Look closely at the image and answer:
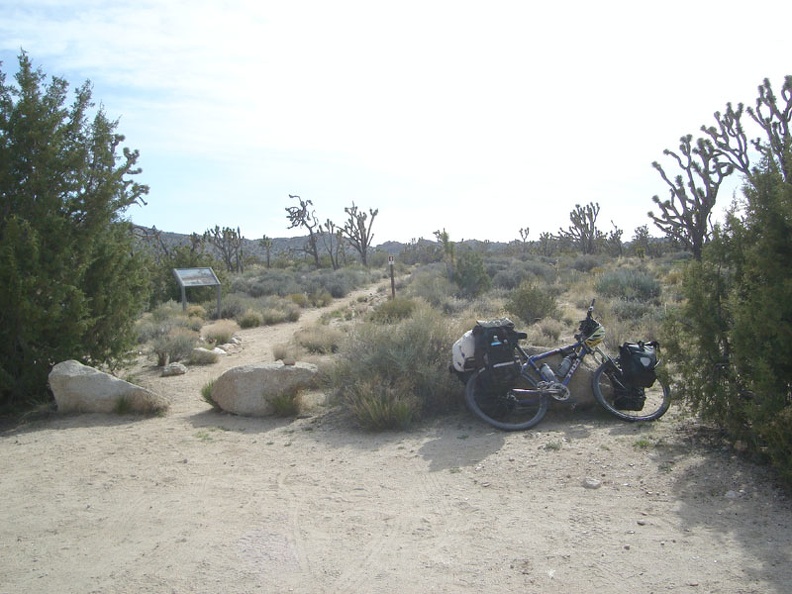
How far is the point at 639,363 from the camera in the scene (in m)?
6.86

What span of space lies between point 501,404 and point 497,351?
57cm

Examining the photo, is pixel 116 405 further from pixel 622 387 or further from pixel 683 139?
pixel 683 139

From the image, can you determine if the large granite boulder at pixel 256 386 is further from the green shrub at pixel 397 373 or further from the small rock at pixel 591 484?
the small rock at pixel 591 484

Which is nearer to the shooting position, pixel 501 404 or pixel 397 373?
pixel 501 404

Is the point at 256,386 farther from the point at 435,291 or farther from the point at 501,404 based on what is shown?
the point at 435,291

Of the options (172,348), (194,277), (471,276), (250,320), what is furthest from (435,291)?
(172,348)

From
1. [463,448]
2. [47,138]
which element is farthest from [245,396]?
[47,138]

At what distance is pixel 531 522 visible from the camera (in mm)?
4609

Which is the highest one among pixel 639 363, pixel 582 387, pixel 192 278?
pixel 192 278

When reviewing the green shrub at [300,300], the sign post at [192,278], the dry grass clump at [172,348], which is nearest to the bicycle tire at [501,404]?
the dry grass clump at [172,348]

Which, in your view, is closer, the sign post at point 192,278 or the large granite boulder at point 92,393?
the large granite boulder at point 92,393

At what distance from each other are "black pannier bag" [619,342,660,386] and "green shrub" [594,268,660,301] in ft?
33.0

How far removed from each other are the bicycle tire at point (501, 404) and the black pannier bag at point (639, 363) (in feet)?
3.06

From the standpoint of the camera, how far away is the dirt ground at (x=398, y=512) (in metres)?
3.92
